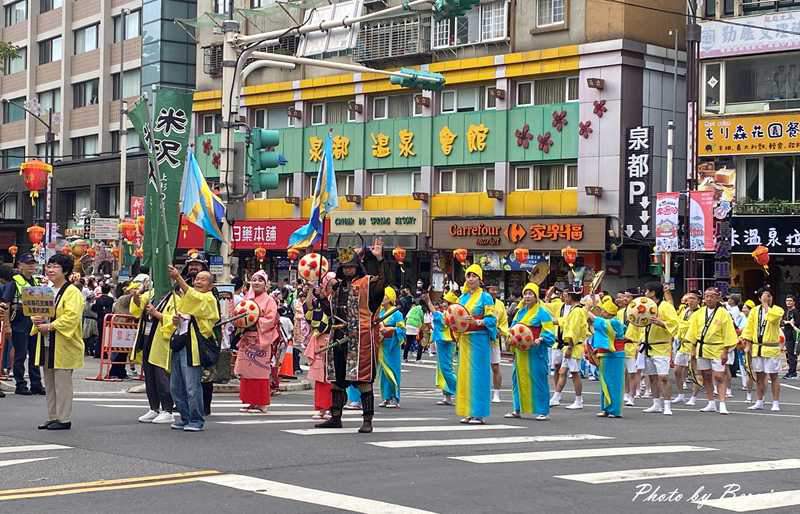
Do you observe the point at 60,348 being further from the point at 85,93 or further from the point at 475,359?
the point at 85,93

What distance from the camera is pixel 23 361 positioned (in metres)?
18.7

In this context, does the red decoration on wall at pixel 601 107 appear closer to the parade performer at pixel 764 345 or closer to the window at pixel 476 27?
the window at pixel 476 27

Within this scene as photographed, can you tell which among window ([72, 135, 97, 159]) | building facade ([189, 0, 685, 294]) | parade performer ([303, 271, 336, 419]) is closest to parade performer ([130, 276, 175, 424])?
parade performer ([303, 271, 336, 419])

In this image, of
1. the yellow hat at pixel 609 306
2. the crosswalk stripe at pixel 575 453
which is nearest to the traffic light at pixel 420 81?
the yellow hat at pixel 609 306

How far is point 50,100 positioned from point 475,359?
5254cm

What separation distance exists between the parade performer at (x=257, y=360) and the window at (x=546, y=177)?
24.8 metres

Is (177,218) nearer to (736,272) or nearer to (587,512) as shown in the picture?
(587,512)

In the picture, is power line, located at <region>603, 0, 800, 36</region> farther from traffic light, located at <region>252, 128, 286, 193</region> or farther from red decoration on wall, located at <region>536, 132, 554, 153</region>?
traffic light, located at <region>252, 128, 286, 193</region>

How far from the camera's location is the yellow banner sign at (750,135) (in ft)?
Result: 118

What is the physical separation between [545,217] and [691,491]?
99.4 ft

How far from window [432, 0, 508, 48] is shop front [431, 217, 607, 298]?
5.97m

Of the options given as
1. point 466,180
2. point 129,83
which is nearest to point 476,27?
point 466,180

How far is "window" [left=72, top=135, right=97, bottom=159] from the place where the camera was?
60688 mm

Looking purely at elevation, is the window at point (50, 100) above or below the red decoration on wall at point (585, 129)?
above
